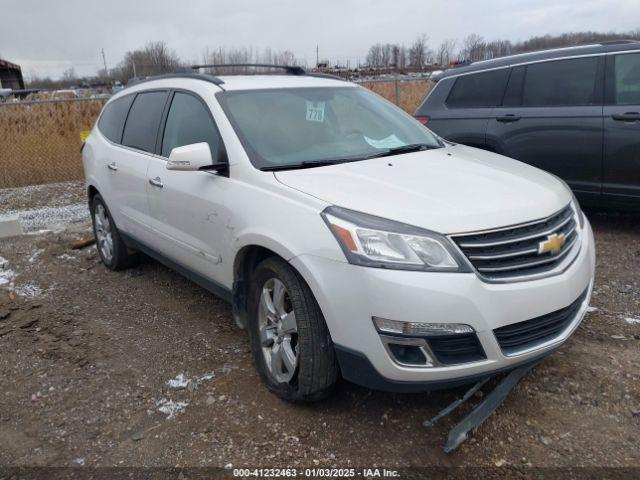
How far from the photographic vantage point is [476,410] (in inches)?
108

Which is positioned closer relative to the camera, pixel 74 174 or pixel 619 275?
pixel 619 275

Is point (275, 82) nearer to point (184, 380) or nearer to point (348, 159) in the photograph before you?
point (348, 159)

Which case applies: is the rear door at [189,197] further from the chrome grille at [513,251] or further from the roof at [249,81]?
the chrome grille at [513,251]

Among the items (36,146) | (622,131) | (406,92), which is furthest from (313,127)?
(406,92)

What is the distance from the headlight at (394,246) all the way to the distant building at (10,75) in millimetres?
43276

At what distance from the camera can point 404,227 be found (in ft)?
8.28

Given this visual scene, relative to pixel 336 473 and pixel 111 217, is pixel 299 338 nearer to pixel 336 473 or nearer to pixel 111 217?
pixel 336 473

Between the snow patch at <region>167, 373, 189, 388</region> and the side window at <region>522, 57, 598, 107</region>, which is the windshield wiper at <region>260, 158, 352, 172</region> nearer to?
the snow patch at <region>167, 373, 189, 388</region>

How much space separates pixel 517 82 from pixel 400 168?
3.55m

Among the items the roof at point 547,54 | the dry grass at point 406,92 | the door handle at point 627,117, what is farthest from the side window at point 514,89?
the dry grass at point 406,92

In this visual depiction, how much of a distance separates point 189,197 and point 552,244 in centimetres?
221

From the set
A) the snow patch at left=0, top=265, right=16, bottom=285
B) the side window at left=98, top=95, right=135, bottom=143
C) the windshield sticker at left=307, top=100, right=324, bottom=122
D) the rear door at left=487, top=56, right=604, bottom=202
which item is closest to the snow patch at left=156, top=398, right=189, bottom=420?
the windshield sticker at left=307, top=100, right=324, bottom=122

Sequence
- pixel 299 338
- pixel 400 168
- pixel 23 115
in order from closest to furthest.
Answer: pixel 299 338 → pixel 400 168 → pixel 23 115

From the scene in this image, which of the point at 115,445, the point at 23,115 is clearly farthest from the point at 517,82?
the point at 23,115
